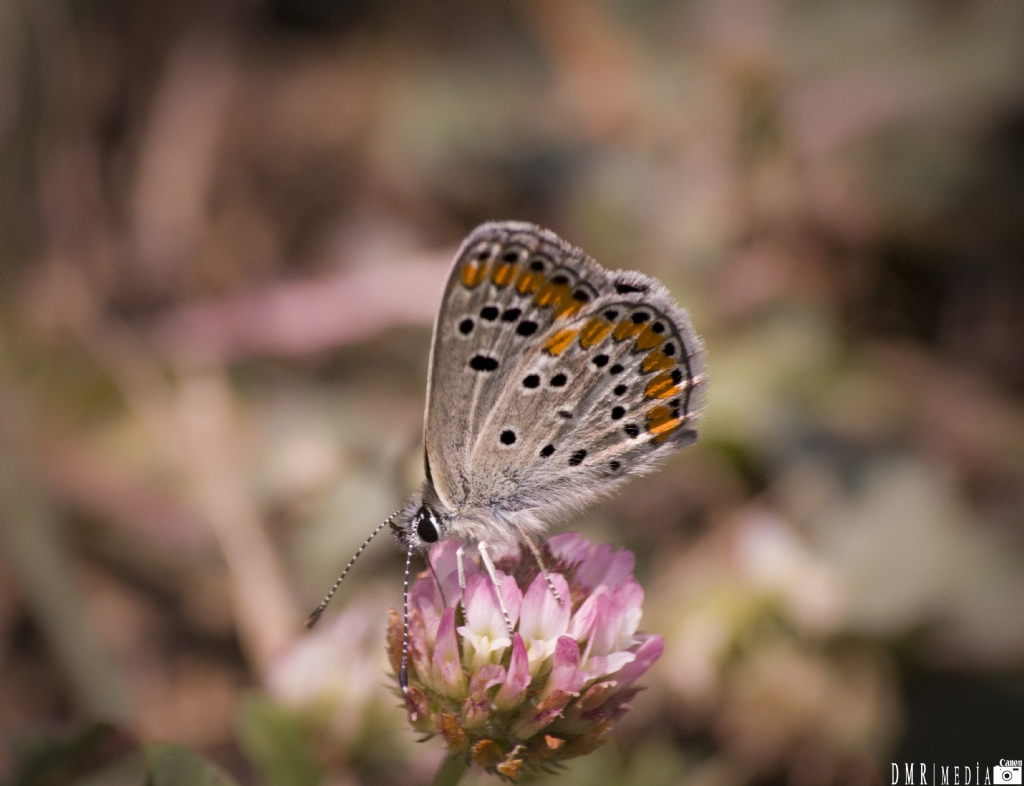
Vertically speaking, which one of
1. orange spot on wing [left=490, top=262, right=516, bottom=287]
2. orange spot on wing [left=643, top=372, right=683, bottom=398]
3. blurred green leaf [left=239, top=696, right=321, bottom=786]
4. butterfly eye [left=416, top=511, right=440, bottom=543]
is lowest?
blurred green leaf [left=239, top=696, right=321, bottom=786]

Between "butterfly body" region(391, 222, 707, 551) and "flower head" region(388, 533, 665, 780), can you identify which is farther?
"butterfly body" region(391, 222, 707, 551)

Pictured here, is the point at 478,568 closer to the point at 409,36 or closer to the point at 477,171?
the point at 477,171

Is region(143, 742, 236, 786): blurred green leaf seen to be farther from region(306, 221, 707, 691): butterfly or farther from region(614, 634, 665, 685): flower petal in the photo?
region(614, 634, 665, 685): flower petal

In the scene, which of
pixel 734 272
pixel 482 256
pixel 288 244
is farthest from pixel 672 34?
pixel 482 256

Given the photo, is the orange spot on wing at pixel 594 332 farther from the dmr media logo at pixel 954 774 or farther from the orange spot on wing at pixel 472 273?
the dmr media logo at pixel 954 774

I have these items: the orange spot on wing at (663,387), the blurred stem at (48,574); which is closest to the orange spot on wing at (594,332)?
the orange spot on wing at (663,387)

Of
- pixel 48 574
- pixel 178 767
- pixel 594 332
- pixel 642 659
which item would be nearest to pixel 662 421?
pixel 594 332

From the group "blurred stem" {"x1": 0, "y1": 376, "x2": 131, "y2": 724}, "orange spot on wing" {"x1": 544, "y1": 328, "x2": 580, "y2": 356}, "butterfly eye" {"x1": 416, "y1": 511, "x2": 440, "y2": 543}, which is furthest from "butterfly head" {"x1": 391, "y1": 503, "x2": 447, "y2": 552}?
"blurred stem" {"x1": 0, "y1": 376, "x2": 131, "y2": 724}

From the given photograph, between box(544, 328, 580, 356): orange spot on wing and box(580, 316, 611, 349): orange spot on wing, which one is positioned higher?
box(580, 316, 611, 349): orange spot on wing
